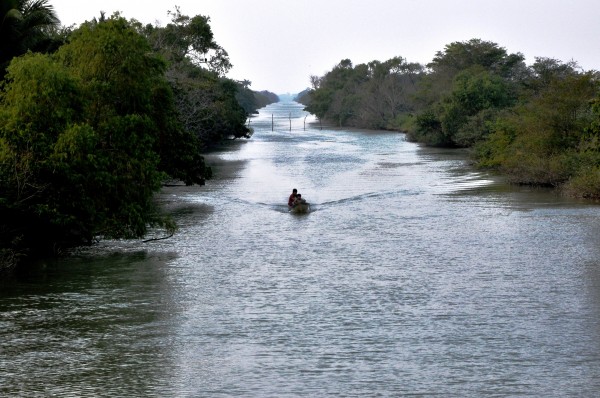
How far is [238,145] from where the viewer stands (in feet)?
296

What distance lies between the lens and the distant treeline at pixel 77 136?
2561 cm

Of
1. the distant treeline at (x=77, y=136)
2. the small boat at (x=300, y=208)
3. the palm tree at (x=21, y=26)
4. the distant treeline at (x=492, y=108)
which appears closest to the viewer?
the distant treeline at (x=77, y=136)

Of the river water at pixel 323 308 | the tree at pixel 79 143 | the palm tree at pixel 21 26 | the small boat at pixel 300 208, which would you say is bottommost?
the river water at pixel 323 308

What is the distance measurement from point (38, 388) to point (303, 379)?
4553 millimetres

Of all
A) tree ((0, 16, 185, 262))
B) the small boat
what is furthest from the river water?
tree ((0, 16, 185, 262))

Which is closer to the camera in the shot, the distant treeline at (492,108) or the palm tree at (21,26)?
the palm tree at (21,26)

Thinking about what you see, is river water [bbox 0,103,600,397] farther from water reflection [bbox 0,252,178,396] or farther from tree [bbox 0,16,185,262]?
tree [bbox 0,16,185,262]

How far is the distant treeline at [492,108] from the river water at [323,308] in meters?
6.02

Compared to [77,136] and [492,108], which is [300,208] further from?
[492,108]

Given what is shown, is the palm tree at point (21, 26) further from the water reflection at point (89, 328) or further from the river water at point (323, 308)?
the water reflection at point (89, 328)

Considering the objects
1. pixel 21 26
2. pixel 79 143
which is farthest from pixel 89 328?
pixel 21 26

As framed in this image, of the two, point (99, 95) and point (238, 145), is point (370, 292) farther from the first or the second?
point (238, 145)

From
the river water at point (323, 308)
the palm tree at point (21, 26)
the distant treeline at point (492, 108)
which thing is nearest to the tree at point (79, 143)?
the river water at point (323, 308)

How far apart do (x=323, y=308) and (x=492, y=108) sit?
2291 inches
